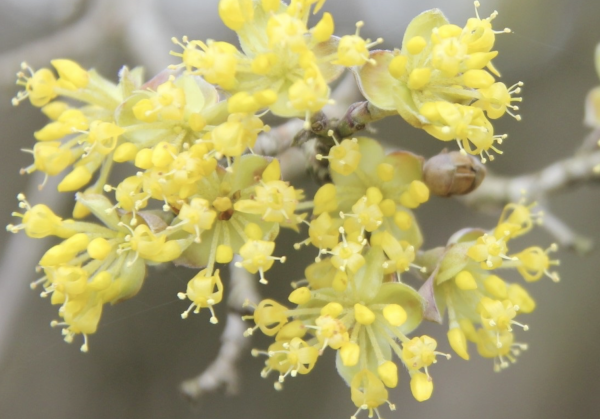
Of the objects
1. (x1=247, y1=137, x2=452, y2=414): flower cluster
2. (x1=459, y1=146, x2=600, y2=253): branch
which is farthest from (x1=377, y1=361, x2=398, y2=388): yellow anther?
(x1=459, y1=146, x2=600, y2=253): branch

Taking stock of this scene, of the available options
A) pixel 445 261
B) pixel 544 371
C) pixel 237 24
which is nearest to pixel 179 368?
pixel 544 371

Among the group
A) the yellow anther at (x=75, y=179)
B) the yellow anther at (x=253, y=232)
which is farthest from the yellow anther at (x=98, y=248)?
the yellow anther at (x=253, y=232)

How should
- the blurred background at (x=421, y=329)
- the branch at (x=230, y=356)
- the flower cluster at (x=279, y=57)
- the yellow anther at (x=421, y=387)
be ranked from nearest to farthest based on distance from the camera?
→ the flower cluster at (x=279, y=57) < the yellow anther at (x=421, y=387) < the branch at (x=230, y=356) < the blurred background at (x=421, y=329)

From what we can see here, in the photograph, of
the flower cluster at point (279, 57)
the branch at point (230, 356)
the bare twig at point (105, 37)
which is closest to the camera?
the flower cluster at point (279, 57)

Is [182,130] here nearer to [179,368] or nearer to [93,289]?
[93,289]

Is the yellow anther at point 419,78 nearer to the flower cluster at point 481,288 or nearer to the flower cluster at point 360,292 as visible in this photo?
the flower cluster at point 360,292

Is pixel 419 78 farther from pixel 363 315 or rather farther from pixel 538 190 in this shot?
pixel 538 190

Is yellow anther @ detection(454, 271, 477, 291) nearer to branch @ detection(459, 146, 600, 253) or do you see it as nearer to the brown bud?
the brown bud

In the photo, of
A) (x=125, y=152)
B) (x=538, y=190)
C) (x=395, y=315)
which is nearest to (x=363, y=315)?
(x=395, y=315)
